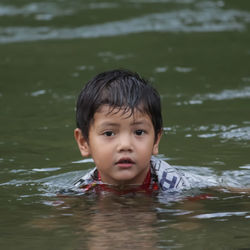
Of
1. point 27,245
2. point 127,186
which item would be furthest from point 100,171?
point 27,245

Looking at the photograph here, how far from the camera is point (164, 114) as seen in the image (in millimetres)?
8141

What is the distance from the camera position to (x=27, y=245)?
4121 millimetres

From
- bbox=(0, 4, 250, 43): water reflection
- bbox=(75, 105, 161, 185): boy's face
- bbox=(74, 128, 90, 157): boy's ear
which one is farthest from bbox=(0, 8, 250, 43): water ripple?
bbox=(75, 105, 161, 185): boy's face

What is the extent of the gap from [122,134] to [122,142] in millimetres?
79

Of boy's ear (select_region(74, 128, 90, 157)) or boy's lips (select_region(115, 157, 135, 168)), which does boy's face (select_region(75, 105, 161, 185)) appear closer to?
boy's lips (select_region(115, 157, 135, 168))

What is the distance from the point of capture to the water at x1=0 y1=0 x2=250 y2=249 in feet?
14.5

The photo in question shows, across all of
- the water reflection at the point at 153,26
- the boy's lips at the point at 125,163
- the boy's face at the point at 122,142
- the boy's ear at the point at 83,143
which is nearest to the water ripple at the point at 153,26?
the water reflection at the point at 153,26

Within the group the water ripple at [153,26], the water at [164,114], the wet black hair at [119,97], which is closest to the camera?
the water at [164,114]

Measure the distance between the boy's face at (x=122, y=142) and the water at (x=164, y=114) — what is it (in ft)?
0.89

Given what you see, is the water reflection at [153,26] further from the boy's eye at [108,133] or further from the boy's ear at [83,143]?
the boy's eye at [108,133]

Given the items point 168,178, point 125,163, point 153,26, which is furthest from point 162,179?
point 153,26

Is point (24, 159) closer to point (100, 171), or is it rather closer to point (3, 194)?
point (3, 194)

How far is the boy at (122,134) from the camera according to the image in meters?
4.93

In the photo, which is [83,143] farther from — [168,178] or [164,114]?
[164,114]
